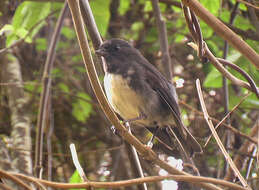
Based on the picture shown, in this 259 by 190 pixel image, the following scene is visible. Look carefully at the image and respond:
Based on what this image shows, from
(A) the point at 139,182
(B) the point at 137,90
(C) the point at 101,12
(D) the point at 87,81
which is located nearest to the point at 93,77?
(A) the point at 139,182

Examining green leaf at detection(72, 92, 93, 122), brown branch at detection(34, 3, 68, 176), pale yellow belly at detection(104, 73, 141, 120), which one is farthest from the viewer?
green leaf at detection(72, 92, 93, 122)

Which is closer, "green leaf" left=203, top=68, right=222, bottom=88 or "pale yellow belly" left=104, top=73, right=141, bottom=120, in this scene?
"pale yellow belly" left=104, top=73, right=141, bottom=120

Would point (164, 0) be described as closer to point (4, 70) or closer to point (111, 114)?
point (111, 114)

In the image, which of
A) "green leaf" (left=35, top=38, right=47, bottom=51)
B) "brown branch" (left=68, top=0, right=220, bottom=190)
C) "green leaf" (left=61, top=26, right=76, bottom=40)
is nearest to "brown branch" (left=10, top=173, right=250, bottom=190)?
"brown branch" (left=68, top=0, right=220, bottom=190)

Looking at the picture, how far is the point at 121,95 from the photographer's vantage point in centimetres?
282

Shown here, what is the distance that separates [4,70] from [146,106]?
6.27ft

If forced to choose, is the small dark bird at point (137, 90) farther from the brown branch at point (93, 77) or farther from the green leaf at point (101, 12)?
the brown branch at point (93, 77)

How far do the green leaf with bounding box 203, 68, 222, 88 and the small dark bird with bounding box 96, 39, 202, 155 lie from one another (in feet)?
0.92

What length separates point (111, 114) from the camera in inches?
71.5

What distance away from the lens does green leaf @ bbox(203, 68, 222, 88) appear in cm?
305

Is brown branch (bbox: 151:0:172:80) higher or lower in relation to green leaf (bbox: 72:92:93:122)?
higher

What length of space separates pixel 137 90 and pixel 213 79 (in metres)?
0.57

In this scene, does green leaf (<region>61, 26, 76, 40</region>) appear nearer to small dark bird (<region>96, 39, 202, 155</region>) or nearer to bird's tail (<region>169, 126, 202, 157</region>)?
small dark bird (<region>96, 39, 202, 155</region>)

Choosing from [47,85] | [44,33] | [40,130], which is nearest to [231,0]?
[47,85]
